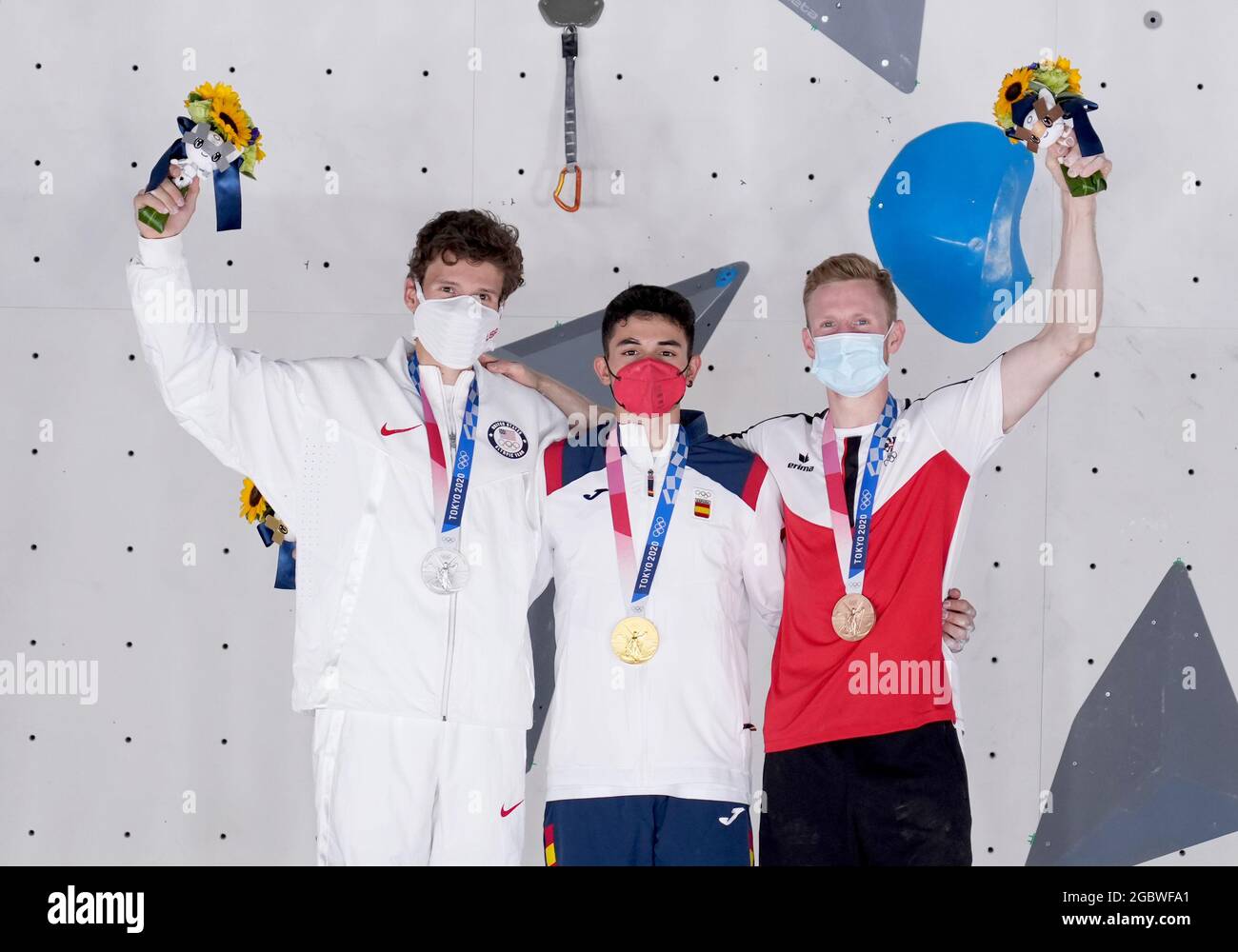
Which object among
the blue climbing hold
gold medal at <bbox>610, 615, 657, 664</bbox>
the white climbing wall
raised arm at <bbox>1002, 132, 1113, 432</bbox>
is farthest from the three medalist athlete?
the blue climbing hold

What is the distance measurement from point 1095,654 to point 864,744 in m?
1.69

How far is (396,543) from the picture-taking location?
3.03 metres

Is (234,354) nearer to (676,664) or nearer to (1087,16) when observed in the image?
(676,664)

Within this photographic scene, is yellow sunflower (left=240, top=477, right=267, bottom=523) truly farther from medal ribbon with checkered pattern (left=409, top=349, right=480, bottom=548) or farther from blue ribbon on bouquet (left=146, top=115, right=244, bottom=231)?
blue ribbon on bouquet (left=146, top=115, right=244, bottom=231)

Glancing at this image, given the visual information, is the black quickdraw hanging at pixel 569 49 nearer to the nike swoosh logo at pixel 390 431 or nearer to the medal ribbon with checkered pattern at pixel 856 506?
the nike swoosh logo at pixel 390 431

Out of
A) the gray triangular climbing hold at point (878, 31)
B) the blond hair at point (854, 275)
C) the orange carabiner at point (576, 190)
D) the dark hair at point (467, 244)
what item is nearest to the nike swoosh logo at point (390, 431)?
the dark hair at point (467, 244)

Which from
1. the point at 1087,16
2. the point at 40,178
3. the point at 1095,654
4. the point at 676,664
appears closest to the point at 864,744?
the point at 676,664

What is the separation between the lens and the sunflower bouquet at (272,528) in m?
3.46

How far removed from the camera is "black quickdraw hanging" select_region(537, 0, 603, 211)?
13.2 feet

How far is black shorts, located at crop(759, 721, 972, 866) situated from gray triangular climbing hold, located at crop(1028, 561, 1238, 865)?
4.70ft

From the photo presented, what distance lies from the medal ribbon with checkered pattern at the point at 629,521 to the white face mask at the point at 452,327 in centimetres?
47

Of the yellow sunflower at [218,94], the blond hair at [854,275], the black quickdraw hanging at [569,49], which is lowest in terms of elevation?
the blond hair at [854,275]

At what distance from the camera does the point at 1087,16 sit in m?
4.18
